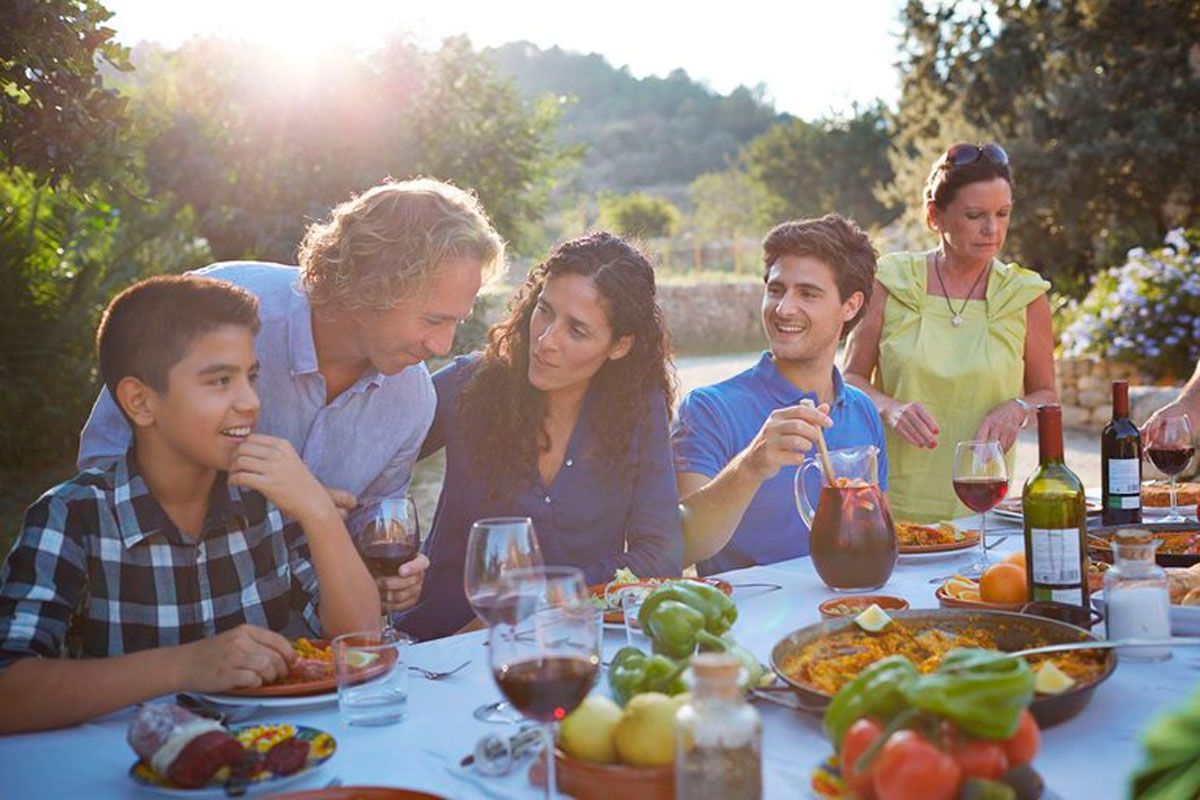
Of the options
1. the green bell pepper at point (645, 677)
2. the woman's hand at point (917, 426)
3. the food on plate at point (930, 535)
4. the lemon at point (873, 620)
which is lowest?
the food on plate at point (930, 535)

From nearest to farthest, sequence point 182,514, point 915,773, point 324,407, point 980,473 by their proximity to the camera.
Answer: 1. point 915,773
2. point 182,514
3. point 980,473
4. point 324,407

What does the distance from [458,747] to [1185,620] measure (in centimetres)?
127

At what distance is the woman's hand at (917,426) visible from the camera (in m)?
3.73

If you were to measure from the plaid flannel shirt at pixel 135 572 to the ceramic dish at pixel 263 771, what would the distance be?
463 mm

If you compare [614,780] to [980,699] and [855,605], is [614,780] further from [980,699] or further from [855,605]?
[855,605]

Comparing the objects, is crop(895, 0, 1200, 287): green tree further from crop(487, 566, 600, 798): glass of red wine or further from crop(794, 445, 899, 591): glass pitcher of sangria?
crop(487, 566, 600, 798): glass of red wine

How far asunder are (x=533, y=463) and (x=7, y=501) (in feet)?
16.4

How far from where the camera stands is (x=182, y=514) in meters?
2.46

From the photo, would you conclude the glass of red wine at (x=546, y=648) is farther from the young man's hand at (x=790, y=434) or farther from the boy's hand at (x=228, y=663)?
the young man's hand at (x=790, y=434)

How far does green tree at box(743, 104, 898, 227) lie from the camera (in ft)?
129

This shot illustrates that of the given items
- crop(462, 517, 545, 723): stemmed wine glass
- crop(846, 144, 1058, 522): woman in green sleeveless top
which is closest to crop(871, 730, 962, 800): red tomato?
crop(462, 517, 545, 723): stemmed wine glass

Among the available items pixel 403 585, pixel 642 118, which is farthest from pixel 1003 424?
pixel 642 118

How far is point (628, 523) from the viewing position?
331 centimetres

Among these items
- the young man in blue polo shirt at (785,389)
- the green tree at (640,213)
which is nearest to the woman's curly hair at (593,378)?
the young man in blue polo shirt at (785,389)
